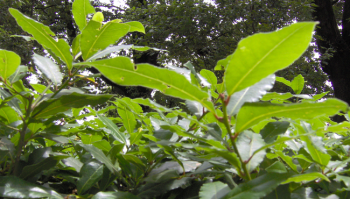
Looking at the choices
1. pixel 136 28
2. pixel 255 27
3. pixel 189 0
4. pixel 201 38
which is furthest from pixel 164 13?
pixel 136 28

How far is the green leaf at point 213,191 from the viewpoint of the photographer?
0.45 m

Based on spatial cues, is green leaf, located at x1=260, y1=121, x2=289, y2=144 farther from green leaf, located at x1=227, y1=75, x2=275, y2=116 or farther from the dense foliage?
green leaf, located at x1=227, y1=75, x2=275, y2=116

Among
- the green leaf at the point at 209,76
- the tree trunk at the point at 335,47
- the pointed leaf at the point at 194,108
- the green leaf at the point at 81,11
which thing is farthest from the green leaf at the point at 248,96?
the tree trunk at the point at 335,47

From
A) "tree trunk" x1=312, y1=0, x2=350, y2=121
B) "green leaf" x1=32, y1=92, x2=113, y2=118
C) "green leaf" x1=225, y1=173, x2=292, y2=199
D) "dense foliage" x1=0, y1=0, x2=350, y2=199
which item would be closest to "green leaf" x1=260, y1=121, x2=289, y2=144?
"dense foliage" x1=0, y1=0, x2=350, y2=199

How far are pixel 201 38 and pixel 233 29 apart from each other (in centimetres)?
82

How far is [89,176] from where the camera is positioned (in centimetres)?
57

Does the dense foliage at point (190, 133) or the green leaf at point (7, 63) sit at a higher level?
the green leaf at point (7, 63)

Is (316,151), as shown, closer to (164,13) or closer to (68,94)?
(68,94)

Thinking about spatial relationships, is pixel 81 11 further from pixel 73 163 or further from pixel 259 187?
pixel 259 187

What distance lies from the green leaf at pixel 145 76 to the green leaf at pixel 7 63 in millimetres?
332

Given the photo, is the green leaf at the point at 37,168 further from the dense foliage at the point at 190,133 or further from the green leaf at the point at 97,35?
the green leaf at the point at 97,35

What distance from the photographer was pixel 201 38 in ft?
19.8

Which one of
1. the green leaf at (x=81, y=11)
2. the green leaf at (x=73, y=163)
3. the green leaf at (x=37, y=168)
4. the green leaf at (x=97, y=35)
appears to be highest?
the green leaf at (x=81, y=11)

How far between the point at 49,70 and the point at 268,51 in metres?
0.59
